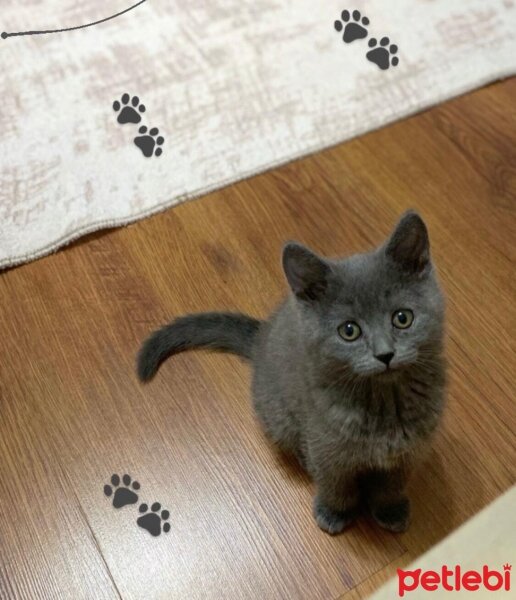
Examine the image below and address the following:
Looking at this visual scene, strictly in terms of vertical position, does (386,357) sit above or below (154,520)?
above

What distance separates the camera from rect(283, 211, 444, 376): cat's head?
0.83 meters

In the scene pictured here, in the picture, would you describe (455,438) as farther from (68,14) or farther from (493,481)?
(68,14)

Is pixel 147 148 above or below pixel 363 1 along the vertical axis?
below

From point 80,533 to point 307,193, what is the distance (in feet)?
2.84

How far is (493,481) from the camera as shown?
1117 mm

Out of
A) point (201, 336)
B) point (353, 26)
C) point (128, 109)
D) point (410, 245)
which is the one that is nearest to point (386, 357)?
point (410, 245)

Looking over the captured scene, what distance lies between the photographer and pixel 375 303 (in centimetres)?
84

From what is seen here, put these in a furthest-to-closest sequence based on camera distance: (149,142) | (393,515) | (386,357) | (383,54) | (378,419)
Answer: (383,54)
(149,142)
(393,515)
(378,419)
(386,357)

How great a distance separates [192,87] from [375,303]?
1.07 meters

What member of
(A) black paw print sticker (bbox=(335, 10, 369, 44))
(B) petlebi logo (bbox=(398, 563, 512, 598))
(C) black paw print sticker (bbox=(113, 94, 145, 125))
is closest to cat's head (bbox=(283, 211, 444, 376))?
(B) petlebi logo (bbox=(398, 563, 512, 598))

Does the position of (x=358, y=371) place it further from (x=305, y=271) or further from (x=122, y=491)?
(x=122, y=491)

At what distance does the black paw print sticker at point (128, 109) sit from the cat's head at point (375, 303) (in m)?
0.95

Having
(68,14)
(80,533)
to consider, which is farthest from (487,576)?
(68,14)

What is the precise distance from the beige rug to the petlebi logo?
945 mm
